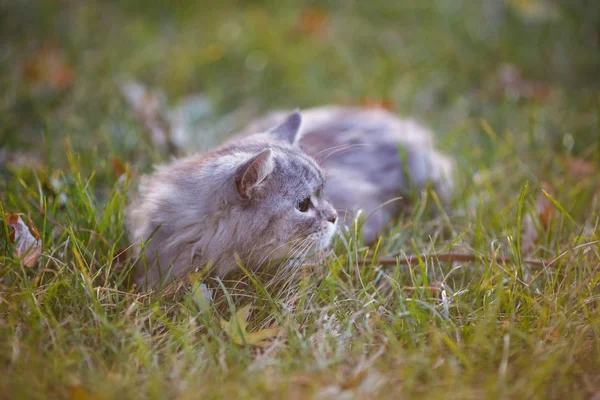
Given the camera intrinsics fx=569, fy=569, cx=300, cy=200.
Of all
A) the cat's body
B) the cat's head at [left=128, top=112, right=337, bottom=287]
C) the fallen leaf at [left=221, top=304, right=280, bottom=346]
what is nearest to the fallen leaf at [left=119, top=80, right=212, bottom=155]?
the cat's body

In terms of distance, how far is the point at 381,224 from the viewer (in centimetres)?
302

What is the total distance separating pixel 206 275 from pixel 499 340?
1.14 metres

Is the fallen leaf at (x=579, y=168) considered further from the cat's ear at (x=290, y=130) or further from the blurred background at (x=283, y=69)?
the cat's ear at (x=290, y=130)

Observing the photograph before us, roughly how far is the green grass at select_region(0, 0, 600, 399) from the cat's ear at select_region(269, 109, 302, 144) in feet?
2.01

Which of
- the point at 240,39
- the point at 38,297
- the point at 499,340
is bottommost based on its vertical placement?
the point at 499,340

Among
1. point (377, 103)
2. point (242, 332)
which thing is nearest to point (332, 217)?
point (242, 332)

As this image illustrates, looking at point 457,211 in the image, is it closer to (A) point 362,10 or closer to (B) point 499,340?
(B) point 499,340

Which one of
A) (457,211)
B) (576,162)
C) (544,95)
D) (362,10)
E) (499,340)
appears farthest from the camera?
(362,10)

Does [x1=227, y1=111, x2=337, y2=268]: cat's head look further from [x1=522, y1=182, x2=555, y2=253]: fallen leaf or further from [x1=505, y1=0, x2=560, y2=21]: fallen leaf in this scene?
[x1=505, y1=0, x2=560, y2=21]: fallen leaf

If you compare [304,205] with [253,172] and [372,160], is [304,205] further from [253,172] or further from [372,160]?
[372,160]

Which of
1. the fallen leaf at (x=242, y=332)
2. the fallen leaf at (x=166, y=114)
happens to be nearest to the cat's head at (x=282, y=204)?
the fallen leaf at (x=242, y=332)

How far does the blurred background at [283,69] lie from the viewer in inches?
145

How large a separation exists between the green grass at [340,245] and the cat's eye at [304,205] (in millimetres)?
254

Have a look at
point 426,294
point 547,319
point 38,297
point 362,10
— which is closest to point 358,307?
point 426,294
